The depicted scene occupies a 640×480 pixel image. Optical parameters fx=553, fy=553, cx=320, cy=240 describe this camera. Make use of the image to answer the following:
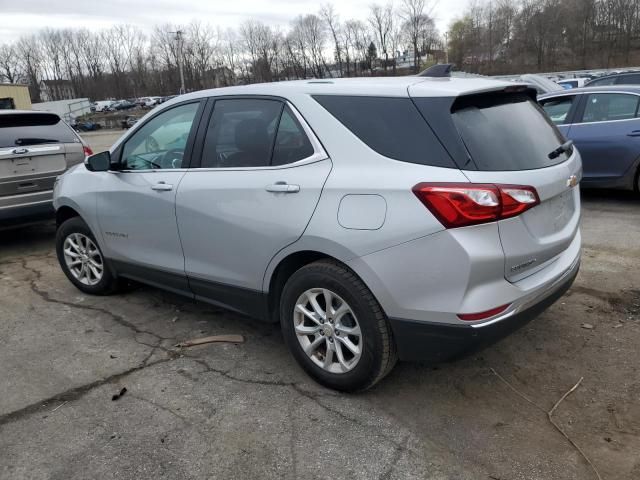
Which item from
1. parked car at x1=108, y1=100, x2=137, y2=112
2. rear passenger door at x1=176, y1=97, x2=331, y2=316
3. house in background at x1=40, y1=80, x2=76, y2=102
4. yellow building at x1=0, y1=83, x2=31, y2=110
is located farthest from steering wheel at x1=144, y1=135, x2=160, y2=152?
house in background at x1=40, y1=80, x2=76, y2=102

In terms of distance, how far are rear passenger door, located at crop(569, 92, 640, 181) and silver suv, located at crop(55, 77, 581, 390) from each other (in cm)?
450

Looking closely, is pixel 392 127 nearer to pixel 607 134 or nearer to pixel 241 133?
pixel 241 133

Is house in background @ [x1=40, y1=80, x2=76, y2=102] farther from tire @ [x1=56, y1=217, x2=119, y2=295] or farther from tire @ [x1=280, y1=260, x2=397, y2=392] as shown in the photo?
tire @ [x1=280, y1=260, x2=397, y2=392]

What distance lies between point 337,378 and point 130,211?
2.14 meters

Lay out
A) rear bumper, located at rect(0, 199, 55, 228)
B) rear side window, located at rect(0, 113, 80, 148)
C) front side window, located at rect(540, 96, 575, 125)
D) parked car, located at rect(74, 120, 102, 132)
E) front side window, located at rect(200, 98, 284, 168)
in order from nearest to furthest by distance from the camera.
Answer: front side window, located at rect(200, 98, 284, 168)
rear bumper, located at rect(0, 199, 55, 228)
rear side window, located at rect(0, 113, 80, 148)
front side window, located at rect(540, 96, 575, 125)
parked car, located at rect(74, 120, 102, 132)

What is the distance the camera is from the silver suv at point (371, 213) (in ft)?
8.69

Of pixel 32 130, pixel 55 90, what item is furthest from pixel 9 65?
pixel 32 130

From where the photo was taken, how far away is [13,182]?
20.3ft

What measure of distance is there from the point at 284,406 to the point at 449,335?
3.43ft

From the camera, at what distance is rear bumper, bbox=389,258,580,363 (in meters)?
2.67

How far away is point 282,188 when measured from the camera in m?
3.16

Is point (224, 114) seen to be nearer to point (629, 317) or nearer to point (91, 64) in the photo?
point (629, 317)

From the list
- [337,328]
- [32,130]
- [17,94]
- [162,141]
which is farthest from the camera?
[17,94]

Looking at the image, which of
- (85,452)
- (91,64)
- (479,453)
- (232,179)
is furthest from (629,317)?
(91,64)
